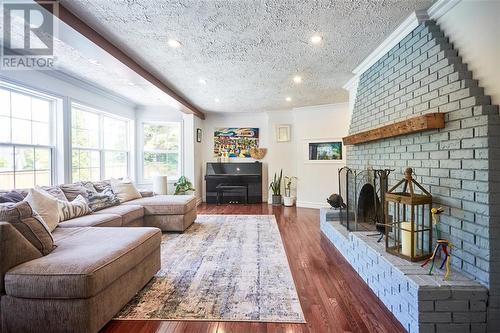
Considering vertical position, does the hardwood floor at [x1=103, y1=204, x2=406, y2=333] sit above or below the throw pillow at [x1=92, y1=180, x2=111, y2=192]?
below

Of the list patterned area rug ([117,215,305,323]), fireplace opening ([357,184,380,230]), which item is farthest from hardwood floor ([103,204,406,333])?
fireplace opening ([357,184,380,230])

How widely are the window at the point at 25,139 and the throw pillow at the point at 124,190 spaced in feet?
2.82

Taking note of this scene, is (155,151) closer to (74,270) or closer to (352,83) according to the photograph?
(352,83)

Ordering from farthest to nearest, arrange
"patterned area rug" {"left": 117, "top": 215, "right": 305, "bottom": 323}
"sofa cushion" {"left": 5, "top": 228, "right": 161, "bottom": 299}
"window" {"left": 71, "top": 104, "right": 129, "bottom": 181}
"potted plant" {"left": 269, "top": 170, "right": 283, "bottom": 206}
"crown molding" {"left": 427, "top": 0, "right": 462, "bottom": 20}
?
"potted plant" {"left": 269, "top": 170, "right": 283, "bottom": 206}
"window" {"left": 71, "top": 104, "right": 129, "bottom": 181}
"crown molding" {"left": 427, "top": 0, "right": 462, "bottom": 20}
"patterned area rug" {"left": 117, "top": 215, "right": 305, "bottom": 323}
"sofa cushion" {"left": 5, "top": 228, "right": 161, "bottom": 299}

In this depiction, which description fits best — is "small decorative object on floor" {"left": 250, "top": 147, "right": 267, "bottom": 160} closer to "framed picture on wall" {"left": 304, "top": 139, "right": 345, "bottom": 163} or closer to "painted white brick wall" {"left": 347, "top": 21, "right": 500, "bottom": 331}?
"framed picture on wall" {"left": 304, "top": 139, "right": 345, "bottom": 163}

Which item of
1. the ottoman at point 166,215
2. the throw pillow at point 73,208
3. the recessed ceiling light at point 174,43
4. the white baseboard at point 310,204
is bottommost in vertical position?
the white baseboard at point 310,204

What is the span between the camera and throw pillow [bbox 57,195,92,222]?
2799 millimetres

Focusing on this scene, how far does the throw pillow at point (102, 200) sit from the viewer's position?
133 inches

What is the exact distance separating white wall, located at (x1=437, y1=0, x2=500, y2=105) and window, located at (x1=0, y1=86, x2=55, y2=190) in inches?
185

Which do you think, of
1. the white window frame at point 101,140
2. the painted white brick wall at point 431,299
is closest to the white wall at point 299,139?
the white window frame at point 101,140

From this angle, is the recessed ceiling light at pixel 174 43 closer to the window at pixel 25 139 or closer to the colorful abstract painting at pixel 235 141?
the window at pixel 25 139

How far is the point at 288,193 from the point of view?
6.47m

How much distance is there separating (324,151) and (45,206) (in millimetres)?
5132

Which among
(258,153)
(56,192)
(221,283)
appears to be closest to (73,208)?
(56,192)
